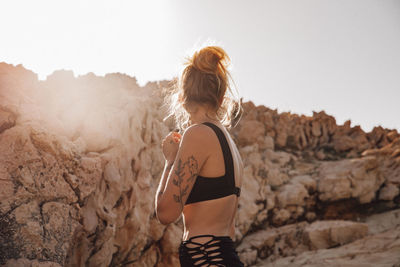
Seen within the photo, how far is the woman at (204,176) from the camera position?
5.69 feet

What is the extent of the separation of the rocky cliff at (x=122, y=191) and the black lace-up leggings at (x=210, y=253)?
1.55m

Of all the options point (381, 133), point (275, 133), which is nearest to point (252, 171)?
point (275, 133)

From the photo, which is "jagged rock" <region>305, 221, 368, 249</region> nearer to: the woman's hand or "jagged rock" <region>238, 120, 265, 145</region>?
"jagged rock" <region>238, 120, 265, 145</region>

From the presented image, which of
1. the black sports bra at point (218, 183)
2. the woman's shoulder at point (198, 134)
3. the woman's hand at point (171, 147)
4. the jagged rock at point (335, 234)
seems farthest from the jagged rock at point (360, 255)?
the woman's shoulder at point (198, 134)

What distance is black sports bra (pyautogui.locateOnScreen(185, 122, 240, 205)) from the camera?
5.90ft

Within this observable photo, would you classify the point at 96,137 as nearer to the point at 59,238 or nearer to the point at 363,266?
the point at 59,238

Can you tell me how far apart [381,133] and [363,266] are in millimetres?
13243

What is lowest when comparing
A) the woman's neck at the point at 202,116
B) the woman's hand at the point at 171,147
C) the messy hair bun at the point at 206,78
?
the woman's hand at the point at 171,147

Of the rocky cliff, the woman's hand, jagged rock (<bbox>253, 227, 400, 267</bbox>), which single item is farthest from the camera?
jagged rock (<bbox>253, 227, 400, 267</bbox>)

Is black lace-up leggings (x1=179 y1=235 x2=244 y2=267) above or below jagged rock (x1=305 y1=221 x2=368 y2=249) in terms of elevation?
above

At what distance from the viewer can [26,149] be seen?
9.49 feet

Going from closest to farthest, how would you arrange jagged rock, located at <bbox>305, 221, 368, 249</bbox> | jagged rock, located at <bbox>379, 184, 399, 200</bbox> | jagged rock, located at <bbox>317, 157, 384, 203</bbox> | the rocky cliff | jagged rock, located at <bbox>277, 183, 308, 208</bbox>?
the rocky cliff < jagged rock, located at <bbox>305, 221, 368, 249</bbox> < jagged rock, located at <bbox>277, 183, 308, 208</bbox> < jagged rock, located at <bbox>379, 184, 399, 200</bbox> < jagged rock, located at <bbox>317, 157, 384, 203</bbox>

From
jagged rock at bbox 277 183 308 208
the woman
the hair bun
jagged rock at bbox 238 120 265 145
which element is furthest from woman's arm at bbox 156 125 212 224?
jagged rock at bbox 238 120 265 145

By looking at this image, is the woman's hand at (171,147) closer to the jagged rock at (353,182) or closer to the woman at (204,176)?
the woman at (204,176)
